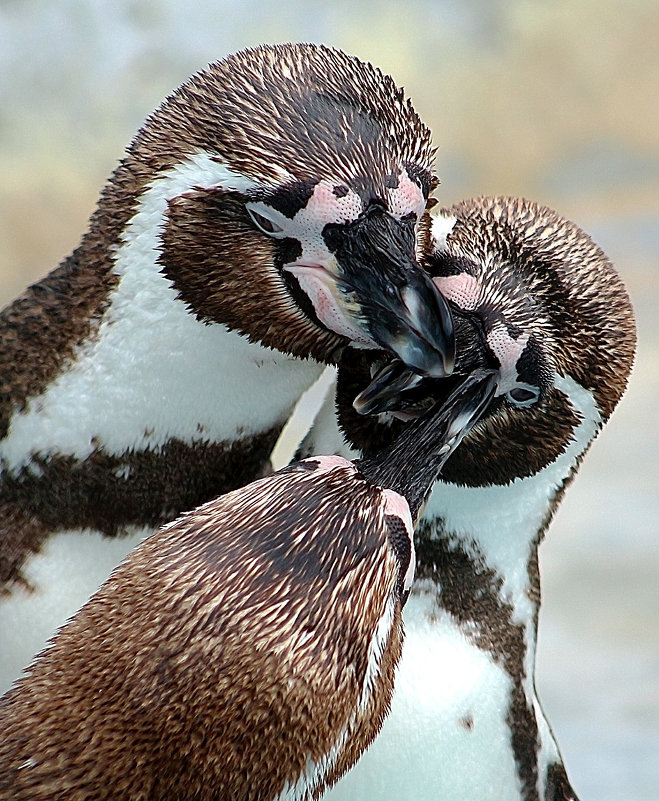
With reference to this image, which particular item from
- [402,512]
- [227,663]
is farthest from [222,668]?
[402,512]

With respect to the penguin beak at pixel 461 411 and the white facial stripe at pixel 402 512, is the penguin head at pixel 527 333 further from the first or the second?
the white facial stripe at pixel 402 512

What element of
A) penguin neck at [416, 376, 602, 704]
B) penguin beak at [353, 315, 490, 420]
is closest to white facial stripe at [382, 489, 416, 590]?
penguin beak at [353, 315, 490, 420]

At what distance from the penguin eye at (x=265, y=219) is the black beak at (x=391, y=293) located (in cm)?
4

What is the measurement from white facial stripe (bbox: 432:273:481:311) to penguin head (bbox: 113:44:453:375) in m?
0.08

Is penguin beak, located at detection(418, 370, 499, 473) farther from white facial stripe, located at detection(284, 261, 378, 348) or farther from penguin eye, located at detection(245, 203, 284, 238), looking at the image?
penguin eye, located at detection(245, 203, 284, 238)

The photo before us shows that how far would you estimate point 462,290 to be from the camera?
3.67 feet

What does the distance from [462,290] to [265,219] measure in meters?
0.18

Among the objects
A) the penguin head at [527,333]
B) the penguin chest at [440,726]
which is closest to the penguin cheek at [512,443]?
the penguin head at [527,333]

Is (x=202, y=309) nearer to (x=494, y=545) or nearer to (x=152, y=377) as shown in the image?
(x=152, y=377)

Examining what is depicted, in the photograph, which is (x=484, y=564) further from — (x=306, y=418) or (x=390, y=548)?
(x=306, y=418)

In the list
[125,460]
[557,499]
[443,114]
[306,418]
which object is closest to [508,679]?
[557,499]

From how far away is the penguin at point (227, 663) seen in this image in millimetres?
847

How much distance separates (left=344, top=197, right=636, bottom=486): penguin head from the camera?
3.63 ft

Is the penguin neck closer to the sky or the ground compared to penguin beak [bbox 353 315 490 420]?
closer to the ground
